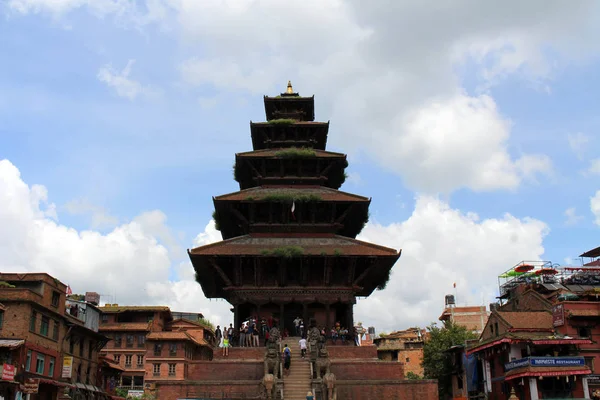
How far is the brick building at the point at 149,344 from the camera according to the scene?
2825 inches

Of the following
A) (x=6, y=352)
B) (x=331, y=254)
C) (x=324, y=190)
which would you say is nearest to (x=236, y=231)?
(x=324, y=190)

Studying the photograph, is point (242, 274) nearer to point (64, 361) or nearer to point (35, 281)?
point (35, 281)

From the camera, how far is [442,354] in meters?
59.5

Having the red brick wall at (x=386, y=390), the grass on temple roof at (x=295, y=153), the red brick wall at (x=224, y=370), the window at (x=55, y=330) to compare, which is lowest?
the red brick wall at (x=386, y=390)

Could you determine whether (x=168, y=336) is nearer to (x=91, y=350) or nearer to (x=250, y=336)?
(x=91, y=350)

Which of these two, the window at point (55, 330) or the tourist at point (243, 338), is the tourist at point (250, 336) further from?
the window at point (55, 330)

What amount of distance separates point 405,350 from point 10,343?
54.2 meters

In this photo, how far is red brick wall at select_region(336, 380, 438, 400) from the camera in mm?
26125

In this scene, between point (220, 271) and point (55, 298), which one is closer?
point (220, 271)

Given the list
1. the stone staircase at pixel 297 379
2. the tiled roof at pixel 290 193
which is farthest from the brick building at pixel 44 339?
the stone staircase at pixel 297 379

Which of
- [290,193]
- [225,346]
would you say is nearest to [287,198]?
[290,193]

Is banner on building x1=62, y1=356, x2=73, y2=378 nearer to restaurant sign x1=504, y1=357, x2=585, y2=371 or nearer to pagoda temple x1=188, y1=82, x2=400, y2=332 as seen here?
pagoda temple x1=188, y1=82, x2=400, y2=332

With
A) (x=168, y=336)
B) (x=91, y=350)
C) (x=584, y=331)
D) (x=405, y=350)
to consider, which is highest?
(x=168, y=336)

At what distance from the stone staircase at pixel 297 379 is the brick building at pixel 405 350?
5205cm
